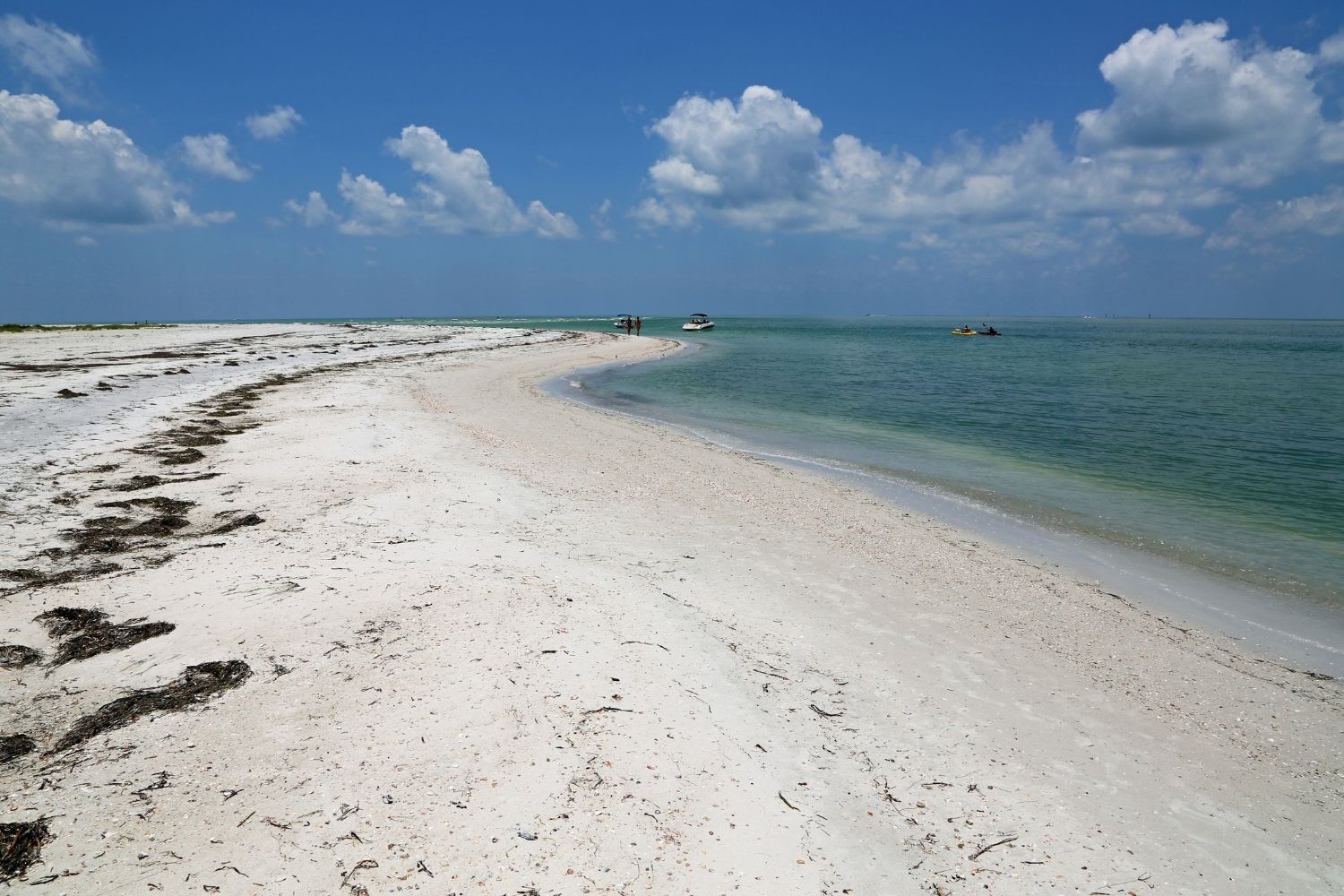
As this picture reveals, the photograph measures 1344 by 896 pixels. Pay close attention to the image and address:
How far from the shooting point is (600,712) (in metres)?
4.81

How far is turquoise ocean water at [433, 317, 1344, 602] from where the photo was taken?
37.9ft

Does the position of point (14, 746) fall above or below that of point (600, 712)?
above

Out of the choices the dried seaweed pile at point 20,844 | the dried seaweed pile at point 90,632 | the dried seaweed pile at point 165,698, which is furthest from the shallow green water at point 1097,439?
the dried seaweed pile at point 20,844

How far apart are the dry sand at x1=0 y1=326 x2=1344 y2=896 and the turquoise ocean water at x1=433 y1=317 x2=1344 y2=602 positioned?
4.40 m

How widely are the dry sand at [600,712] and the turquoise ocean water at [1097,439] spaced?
4400mm

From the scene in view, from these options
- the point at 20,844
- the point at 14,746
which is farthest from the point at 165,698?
the point at 20,844

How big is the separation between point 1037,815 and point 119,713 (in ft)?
20.5

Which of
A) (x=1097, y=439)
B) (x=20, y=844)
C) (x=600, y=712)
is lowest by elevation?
(x=1097, y=439)

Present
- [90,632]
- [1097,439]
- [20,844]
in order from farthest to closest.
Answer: [1097,439] → [90,632] → [20,844]

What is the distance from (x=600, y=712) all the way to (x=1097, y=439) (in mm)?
20720

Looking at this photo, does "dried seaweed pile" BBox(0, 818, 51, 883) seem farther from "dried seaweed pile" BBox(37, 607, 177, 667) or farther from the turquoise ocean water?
the turquoise ocean water

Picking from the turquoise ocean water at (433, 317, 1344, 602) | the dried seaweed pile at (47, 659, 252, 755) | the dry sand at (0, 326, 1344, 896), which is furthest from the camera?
the turquoise ocean water at (433, 317, 1344, 602)

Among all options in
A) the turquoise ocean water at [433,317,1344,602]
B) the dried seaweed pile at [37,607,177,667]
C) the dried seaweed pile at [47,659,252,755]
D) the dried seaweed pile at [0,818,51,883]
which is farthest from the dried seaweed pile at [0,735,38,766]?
the turquoise ocean water at [433,317,1344,602]

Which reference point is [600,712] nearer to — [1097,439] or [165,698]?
[165,698]
